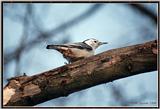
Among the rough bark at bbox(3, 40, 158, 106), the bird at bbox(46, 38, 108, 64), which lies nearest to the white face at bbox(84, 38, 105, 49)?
the bird at bbox(46, 38, 108, 64)

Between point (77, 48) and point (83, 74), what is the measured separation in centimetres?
22

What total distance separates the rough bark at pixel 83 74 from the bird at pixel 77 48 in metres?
0.11

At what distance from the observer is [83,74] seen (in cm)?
170

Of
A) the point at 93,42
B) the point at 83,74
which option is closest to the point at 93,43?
the point at 93,42

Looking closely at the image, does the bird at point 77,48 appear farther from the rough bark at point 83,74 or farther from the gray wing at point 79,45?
the rough bark at point 83,74

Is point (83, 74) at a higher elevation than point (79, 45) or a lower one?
lower

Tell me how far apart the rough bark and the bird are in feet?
0.35

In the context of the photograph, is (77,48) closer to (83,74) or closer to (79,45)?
(79,45)

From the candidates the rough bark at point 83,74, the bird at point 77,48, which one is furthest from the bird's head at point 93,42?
the rough bark at point 83,74

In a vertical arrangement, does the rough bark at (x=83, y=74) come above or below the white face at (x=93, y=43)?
below

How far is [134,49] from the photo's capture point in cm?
166

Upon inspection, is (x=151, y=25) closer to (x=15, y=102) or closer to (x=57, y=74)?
(x=57, y=74)

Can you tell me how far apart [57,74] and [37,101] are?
0.53ft

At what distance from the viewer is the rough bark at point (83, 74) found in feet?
5.43
